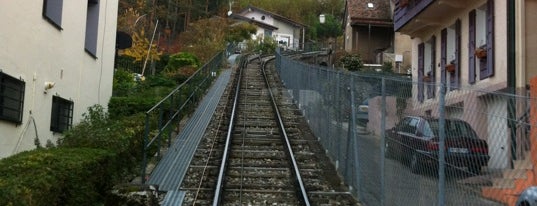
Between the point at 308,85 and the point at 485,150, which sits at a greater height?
the point at 308,85

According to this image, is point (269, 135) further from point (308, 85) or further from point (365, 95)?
point (365, 95)

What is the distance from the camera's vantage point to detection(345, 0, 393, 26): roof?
→ 1704 inches

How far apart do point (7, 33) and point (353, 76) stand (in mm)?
6131

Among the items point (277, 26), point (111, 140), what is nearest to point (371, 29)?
point (111, 140)

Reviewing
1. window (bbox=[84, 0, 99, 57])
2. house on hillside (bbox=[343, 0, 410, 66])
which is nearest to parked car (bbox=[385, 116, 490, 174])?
window (bbox=[84, 0, 99, 57])

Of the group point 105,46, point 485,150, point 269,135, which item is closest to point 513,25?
point 269,135

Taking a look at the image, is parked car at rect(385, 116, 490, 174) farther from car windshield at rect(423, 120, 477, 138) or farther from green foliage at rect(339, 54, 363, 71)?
green foliage at rect(339, 54, 363, 71)

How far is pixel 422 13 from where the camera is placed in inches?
708

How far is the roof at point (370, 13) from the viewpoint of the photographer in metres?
43.3

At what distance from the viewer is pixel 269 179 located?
10844 mm

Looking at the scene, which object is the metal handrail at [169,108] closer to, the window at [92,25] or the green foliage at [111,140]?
the green foliage at [111,140]

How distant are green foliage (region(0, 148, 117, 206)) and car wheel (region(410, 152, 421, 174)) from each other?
415 centimetres

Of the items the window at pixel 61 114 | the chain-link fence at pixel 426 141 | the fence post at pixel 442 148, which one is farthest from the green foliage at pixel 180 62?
the fence post at pixel 442 148

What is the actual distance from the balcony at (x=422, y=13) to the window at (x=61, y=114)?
10.8 m
